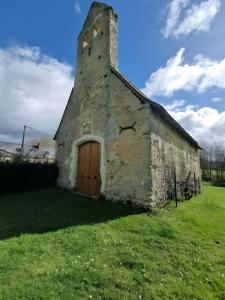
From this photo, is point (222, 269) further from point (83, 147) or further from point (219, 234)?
point (83, 147)

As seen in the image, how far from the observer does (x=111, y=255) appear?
12.7 feet

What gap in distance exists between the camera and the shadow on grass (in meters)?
5.27

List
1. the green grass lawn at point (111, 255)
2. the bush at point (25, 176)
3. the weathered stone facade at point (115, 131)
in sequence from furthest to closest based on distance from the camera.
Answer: the bush at point (25, 176), the weathered stone facade at point (115, 131), the green grass lawn at point (111, 255)

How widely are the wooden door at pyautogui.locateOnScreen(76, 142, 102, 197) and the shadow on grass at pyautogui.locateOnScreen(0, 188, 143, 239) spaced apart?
0.57 m

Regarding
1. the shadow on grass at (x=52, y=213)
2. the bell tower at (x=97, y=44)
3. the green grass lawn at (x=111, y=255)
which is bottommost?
the green grass lawn at (x=111, y=255)

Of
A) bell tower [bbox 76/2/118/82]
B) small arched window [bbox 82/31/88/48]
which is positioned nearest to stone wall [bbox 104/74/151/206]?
bell tower [bbox 76/2/118/82]

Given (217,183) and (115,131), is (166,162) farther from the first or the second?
(217,183)

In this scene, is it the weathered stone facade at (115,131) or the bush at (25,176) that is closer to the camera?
the weathered stone facade at (115,131)

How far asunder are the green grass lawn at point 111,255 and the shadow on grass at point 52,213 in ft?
0.10

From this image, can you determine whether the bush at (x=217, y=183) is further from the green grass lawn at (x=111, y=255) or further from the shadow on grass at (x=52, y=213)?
the shadow on grass at (x=52, y=213)

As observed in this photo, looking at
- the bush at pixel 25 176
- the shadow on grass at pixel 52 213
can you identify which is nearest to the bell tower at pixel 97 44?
the bush at pixel 25 176

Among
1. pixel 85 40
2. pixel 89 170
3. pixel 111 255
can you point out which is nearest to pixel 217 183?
pixel 89 170

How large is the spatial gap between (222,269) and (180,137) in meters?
7.45

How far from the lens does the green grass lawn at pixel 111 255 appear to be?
9.64ft
